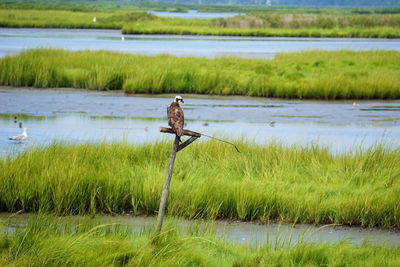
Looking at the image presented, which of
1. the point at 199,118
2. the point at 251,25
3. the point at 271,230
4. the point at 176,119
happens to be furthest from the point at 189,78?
the point at 251,25

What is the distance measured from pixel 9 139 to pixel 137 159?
4613mm

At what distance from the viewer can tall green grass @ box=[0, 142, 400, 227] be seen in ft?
28.8

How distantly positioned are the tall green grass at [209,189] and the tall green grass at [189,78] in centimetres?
1404

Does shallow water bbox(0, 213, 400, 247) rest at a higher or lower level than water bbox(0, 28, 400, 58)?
lower

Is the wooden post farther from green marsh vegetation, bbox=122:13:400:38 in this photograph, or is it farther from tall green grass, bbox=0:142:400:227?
green marsh vegetation, bbox=122:13:400:38

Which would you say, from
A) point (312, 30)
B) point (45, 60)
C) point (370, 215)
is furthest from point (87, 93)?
point (312, 30)

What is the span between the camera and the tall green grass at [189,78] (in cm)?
2455

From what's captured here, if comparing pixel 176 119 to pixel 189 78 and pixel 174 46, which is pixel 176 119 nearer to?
pixel 189 78

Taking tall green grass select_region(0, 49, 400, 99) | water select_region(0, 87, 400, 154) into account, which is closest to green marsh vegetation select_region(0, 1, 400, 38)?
tall green grass select_region(0, 49, 400, 99)

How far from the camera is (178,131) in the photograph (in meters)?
5.62

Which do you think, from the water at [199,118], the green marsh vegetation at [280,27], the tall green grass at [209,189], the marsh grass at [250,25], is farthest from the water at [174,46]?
the tall green grass at [209,189]

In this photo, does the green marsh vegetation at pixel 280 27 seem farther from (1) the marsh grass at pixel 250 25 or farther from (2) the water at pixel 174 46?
(2) the water at pixel 174 46

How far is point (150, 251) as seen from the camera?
6.23 m

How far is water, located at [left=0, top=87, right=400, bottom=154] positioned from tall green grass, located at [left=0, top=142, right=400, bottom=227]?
3653 millimetres
